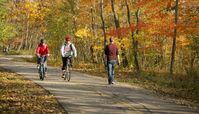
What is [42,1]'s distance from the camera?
214 ft

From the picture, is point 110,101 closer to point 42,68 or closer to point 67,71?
point 67,71

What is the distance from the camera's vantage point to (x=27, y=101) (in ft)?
42.7

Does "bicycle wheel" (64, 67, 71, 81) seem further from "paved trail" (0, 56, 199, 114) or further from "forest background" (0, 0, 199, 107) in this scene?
"forest background" (0, 0, 199, 107)

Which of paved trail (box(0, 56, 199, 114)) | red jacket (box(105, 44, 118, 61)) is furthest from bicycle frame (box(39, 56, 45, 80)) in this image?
red jacket (box(105, 44, 118, 61))

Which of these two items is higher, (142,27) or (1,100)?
(142,27)

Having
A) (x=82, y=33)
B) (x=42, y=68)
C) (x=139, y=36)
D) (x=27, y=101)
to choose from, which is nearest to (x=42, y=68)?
(x=42, y=68)

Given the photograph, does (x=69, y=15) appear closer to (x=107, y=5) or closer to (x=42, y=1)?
(x=107, y=5)

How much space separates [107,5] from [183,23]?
12.6 m

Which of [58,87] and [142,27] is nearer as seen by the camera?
[58,87]

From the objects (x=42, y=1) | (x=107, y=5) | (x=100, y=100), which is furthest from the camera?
(x=42, y=1)

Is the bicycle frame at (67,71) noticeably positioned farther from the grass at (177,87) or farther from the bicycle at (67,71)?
the grass at (177,87)

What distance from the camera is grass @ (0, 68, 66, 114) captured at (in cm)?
1153

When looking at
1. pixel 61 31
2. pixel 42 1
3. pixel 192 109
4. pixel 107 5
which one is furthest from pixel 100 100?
pixel 42 1

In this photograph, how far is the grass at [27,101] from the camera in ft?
37.8
